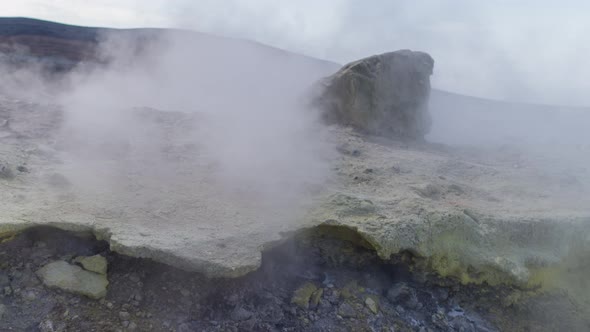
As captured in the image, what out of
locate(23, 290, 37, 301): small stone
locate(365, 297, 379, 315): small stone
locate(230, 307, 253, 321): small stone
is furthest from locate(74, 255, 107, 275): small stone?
locate(365, 297, 379, 315): small stone

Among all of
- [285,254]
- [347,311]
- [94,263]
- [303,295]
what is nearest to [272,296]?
[303,295]

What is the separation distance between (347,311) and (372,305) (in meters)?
0.18

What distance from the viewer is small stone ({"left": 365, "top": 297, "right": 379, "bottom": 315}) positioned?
2803 millimetres

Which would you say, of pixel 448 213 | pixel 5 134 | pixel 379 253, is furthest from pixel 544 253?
pixel 5 134

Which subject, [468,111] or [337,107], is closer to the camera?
[337,107]

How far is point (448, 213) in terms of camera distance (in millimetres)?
3045

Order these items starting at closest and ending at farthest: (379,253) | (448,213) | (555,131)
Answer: (379,253) < (448,213) < (555,131)

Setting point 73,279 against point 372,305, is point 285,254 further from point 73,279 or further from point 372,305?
point 73,279

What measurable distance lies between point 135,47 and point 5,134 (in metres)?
5.29

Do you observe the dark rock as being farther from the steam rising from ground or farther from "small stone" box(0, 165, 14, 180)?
"small stone" box(0, 165, 14, 180)

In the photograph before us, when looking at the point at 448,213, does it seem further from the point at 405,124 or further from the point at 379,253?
Answer: the point at 405,124

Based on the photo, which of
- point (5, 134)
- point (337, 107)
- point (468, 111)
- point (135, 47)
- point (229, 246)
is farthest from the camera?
point (468, 111)

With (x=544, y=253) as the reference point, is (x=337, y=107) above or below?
above

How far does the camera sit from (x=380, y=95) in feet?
19.1
